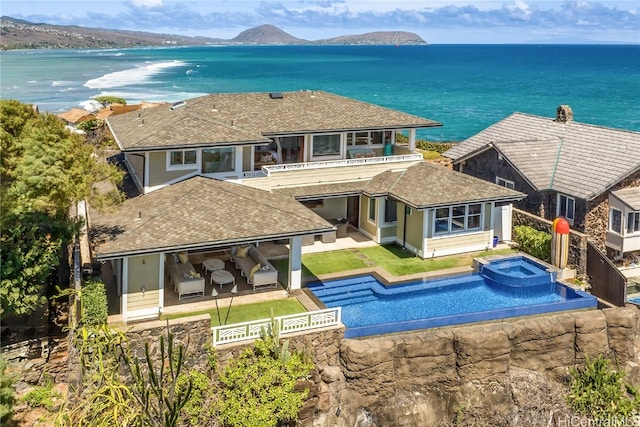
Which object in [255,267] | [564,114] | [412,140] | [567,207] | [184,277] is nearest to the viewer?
[184,277]

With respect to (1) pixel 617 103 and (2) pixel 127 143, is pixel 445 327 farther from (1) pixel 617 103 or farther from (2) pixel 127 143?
(1) pixel 617 103

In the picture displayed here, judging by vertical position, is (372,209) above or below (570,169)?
below

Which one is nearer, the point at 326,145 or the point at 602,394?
the point at 602,394

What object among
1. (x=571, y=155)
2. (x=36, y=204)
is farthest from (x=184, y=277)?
(x=571, y=155)

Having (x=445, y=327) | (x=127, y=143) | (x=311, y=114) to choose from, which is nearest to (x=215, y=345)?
(x=445, y=327)

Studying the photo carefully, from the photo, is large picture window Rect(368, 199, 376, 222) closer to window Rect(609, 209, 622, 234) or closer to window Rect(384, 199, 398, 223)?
window Rect(384, 199, 398, 223)

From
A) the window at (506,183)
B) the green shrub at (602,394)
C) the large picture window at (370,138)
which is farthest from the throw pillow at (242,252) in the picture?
the window at (506,183)

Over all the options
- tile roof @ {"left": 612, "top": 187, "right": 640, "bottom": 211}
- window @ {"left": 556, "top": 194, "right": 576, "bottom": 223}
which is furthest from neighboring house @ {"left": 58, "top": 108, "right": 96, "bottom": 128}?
tile roof @ {"left": 612, "top": 187, "right": 640, "bottom": 211}

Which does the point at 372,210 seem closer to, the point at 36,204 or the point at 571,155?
the point at 571,155
